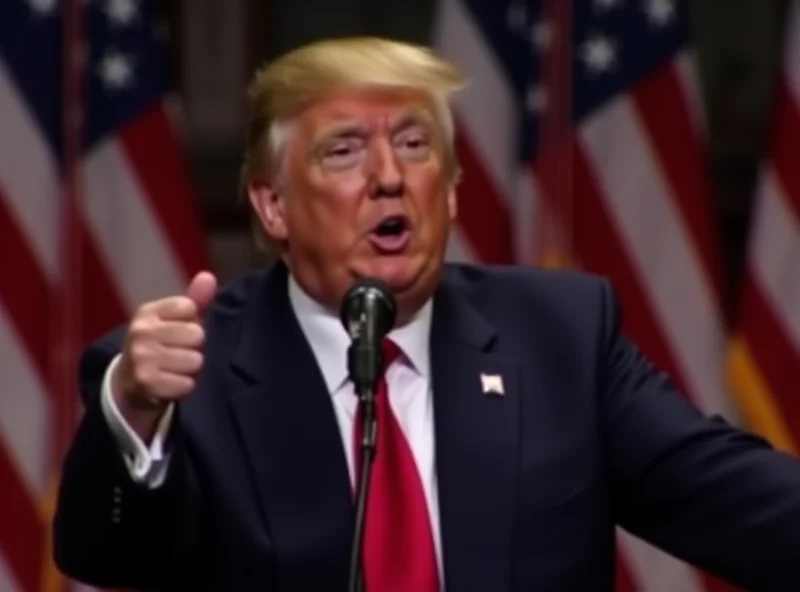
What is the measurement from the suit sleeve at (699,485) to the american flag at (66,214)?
199 centimetres

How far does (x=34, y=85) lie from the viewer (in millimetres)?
4090

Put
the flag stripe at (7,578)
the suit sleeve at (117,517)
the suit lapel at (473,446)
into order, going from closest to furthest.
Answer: the suit sleeve at (117,517) → the suit lapel at (473,446) → the flag stripe at (7,578)

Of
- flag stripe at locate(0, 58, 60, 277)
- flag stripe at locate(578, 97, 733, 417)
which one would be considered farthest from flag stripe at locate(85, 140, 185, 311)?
flag stripe at locate(578, 97, 733, 417)

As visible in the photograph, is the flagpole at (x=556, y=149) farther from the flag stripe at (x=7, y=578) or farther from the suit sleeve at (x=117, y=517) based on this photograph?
the suit sleeve at (x=117, y=517)

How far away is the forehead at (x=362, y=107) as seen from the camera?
88.8 inches

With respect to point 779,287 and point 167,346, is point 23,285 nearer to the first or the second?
point 779,287

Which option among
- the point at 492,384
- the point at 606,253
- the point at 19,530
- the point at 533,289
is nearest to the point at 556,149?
the point at 606,253

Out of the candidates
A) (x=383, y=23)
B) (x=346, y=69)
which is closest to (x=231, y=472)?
(x=346, y=69)

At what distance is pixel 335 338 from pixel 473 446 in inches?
8.1

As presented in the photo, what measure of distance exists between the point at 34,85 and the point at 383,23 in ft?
3.12

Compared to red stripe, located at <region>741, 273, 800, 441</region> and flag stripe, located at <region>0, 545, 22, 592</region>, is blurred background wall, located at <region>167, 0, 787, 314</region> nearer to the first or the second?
red stripe, located at <region>741, 273, 800, 441</region>

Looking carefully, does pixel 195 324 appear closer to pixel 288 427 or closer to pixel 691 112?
pixel 288 427

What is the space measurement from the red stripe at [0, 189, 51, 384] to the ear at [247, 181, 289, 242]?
5.84 ft

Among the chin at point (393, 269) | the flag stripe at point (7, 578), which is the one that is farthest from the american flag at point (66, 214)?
the chin at point (393, 269)
